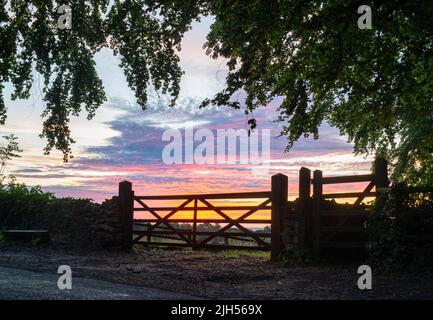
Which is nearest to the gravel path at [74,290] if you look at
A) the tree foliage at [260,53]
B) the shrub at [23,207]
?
the tree foliage at [260,53]

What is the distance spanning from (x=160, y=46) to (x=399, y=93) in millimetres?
6390

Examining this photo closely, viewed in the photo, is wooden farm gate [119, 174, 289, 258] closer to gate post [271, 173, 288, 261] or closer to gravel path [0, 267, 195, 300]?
gate post [271, 173, 288, 261]

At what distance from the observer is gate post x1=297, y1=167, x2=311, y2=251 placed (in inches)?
472

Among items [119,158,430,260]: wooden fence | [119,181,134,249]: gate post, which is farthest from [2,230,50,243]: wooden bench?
[119,158,430,260]: wooden fence

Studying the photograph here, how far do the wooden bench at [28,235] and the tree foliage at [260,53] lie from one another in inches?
107

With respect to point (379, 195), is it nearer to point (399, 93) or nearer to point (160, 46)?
point (399, 93)

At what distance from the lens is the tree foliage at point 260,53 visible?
384 inches

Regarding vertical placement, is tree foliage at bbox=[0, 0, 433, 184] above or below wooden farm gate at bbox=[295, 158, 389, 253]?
above

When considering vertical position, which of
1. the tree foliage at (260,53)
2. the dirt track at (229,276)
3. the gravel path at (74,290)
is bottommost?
the dirt track at (229,276)

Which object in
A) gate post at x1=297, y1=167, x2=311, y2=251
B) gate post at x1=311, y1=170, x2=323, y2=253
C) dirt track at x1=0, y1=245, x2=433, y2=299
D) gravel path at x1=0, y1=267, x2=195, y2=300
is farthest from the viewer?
gate post at x1=297, y1=167, x2=311, y2=251

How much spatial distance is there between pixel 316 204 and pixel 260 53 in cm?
386

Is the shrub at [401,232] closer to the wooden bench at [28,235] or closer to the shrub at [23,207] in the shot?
the wooden bench at [28,235]

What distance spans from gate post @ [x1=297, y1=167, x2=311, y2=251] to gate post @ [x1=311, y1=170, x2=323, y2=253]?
16cm
